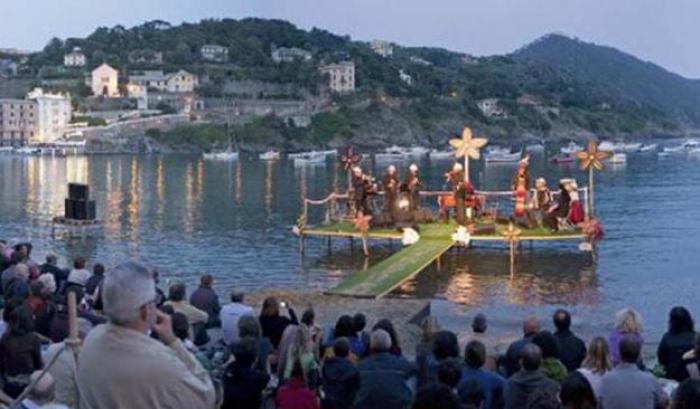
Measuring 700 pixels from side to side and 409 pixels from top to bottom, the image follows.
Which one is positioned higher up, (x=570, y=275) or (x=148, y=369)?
(x=148, y=369)

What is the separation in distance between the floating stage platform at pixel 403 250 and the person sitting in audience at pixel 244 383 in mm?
15847

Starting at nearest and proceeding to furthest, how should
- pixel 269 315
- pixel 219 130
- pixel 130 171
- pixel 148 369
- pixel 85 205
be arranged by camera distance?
pixel 148 369 → pixel 269 315 → pixel 85 205 → pixel 130 171 → pixel 219 130

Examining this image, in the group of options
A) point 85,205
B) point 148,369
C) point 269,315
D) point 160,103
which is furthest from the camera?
→ point 160,103

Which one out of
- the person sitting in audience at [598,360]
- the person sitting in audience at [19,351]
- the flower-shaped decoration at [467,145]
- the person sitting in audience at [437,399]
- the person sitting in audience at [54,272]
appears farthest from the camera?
the flower-shaped decoration at [467,145]

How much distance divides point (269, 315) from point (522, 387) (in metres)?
4.16

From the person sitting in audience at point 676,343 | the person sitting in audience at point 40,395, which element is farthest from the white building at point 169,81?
the person sitting in audience at point 40,395

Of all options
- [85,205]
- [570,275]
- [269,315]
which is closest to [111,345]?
[269,315]

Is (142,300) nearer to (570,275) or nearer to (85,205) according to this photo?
(570,275)

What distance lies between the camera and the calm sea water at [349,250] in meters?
28.5

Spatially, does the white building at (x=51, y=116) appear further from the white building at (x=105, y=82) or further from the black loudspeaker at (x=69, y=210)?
the black loudspeaker at (x=69, y=210)

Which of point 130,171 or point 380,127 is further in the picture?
point 380,127

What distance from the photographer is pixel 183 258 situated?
37219 mm

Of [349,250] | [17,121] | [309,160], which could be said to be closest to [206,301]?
[349,250]

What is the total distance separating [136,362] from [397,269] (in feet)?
80.7
